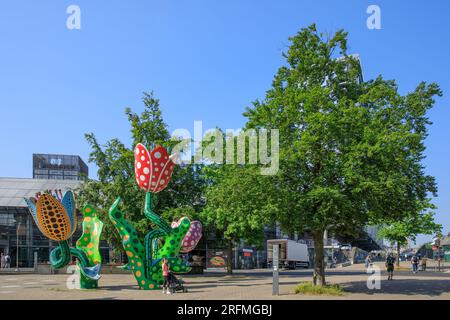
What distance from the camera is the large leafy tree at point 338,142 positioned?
2133 cm

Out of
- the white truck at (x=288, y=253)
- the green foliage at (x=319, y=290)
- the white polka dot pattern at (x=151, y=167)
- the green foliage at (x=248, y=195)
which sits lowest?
the white truck at (x=288, y=253)

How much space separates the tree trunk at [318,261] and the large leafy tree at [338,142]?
0.15 feet

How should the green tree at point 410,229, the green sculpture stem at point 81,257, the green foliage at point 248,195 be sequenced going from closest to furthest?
1. the green foliage at point 248,195
2. the green sculpture stem at point 81,257
3. the green tree at point 410,229

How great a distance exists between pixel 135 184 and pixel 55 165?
88.5 metres

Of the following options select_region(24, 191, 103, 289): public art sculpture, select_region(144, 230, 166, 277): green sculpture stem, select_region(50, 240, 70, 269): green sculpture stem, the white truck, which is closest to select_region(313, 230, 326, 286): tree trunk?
select_region(144, 230, 166, 277): green sculpture stem

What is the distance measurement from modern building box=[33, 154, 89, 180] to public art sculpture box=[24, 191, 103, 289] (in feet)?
318

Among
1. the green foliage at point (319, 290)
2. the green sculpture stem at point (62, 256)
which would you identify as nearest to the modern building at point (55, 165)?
the green sculpture stem at point (62, 256)

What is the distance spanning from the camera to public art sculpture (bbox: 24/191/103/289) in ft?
79.9

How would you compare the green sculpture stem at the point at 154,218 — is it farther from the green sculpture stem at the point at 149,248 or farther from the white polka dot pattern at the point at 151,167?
the white polka dot pattern at the point at 151,167

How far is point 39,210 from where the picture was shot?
2427 centimetres

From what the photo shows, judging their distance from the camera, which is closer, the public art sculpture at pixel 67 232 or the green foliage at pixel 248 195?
the green foliage at pixel 248 195
